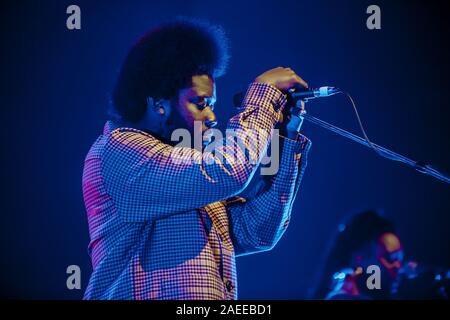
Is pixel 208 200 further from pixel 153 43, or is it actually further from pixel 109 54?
pixel 109 54

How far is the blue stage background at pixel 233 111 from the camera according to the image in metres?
2.72

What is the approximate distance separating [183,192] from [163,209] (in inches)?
3.0

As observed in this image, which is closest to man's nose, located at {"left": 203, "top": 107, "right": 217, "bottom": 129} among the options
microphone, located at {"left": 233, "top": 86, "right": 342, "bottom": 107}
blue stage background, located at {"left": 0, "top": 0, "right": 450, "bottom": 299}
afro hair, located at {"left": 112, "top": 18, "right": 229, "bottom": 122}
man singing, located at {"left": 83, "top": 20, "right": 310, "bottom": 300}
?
man singing, located at {"left": 83, "top": 20, "right": 310, "bottom": 300}

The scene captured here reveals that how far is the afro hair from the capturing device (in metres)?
1.70

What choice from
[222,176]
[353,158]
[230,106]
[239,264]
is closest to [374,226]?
[353,158]

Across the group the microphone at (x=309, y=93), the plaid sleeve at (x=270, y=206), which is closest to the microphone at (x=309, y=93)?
the microphone at (x=309, y=93)

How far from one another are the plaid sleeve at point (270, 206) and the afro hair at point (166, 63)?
1.24ft

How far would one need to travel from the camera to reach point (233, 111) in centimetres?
268

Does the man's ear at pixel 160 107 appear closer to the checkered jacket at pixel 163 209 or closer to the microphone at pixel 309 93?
the checkered jacket at pixel 163 209

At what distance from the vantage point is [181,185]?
134 cm

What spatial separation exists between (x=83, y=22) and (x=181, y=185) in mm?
1692

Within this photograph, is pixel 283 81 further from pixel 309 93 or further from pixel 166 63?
pixel 166 63

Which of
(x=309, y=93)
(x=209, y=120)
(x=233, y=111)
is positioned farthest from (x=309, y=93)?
(x=233, y=111)

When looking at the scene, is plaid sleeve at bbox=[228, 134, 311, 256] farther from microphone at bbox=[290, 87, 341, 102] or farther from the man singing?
microphone at bbox=[290, 87, 341, 102]
